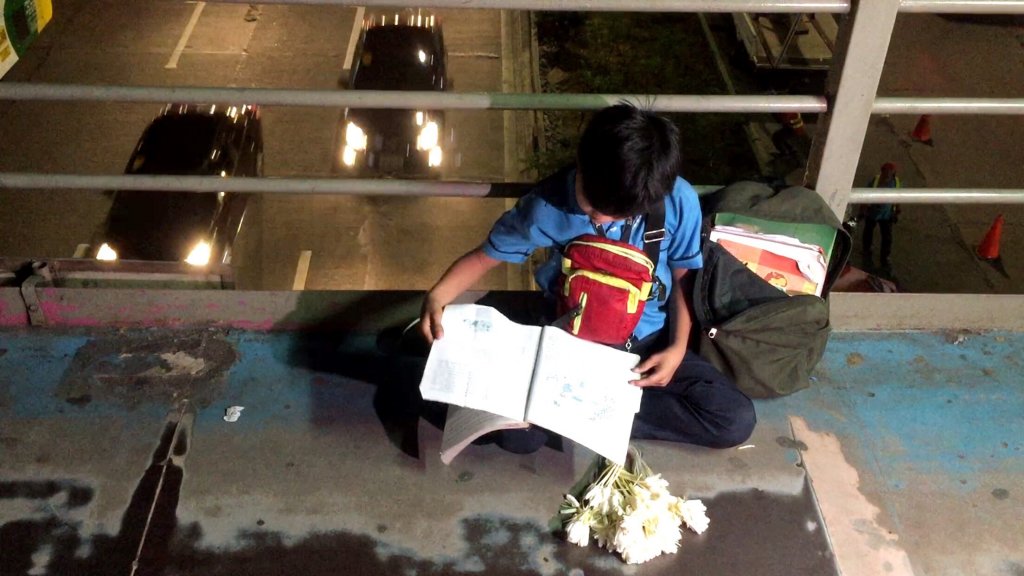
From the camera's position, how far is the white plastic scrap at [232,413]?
3.37 m

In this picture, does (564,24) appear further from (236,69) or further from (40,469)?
(40,469)

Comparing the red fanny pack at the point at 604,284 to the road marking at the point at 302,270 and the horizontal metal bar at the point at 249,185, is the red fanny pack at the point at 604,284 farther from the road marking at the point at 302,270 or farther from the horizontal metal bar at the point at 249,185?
the road marking at the point at 302,270

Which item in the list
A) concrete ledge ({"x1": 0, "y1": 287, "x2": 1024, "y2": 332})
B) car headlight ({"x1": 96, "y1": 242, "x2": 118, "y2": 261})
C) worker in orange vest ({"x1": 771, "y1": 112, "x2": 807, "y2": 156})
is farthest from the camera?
worker in orange vest ({"x1": 771, "y1": 112, "x2": 807, "y2": 156})

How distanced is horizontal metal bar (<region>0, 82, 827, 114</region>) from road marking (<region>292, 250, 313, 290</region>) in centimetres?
694

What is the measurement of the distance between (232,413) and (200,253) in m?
4.34

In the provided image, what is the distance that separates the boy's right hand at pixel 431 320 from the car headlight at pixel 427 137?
731 cm

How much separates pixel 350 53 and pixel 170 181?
37.3ft

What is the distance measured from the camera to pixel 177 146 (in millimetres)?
7961

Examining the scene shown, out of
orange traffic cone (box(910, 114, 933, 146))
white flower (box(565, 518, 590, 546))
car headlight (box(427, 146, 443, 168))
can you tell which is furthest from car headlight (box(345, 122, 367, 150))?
white flower (box(565, 518, 590, 546))

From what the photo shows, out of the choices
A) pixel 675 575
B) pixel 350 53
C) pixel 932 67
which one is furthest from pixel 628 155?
pixel 350 53

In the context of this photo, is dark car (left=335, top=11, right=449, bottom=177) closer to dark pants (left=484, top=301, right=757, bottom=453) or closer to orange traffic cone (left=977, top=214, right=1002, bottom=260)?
orange traffic cone (left=977, top=214, right=1002, bottom=260)

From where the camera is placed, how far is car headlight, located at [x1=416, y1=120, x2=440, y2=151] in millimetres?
10211

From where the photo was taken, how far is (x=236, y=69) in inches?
548

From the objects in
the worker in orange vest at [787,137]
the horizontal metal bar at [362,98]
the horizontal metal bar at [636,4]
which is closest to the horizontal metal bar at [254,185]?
the horizontal metal bar at [362,98]
